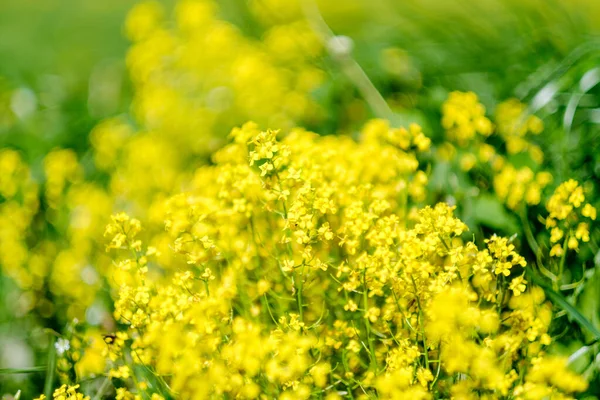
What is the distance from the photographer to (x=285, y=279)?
2.04 meters

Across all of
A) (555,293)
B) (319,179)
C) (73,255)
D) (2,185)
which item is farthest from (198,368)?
(2,185)

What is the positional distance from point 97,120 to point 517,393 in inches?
107

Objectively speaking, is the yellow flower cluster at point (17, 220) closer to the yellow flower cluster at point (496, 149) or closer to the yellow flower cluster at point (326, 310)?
the yellow flower cluster at point (326, 310)

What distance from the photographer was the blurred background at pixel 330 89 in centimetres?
256

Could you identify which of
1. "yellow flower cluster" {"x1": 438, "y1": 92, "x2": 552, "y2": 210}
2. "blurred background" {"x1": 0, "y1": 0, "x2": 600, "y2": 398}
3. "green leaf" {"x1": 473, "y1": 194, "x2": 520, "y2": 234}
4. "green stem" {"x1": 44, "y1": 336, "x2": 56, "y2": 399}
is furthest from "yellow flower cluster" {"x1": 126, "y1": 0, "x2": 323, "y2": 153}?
"green stem" {"x1": 44, "y1": 336, "x2": 56, "y2": 399}

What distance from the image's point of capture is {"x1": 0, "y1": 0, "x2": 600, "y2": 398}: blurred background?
256cm

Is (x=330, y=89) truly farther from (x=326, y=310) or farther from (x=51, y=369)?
(x=51, y=369)

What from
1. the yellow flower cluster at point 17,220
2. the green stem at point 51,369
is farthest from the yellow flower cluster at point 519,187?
Answer: the yellow flower cluster at point 17,220

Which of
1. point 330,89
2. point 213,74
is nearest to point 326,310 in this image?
point 330,89

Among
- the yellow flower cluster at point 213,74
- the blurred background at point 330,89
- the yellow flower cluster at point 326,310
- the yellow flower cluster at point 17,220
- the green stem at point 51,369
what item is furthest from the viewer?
the yellow flower cluster at point 213,74

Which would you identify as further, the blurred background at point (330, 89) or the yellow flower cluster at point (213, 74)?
the yellow flower cluster at point (213, 74)

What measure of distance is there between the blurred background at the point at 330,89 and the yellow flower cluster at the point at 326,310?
0.53 meters

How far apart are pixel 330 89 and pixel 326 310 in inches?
52.7

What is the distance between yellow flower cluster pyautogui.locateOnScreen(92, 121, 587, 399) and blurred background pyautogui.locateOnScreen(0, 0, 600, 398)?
0.53m
